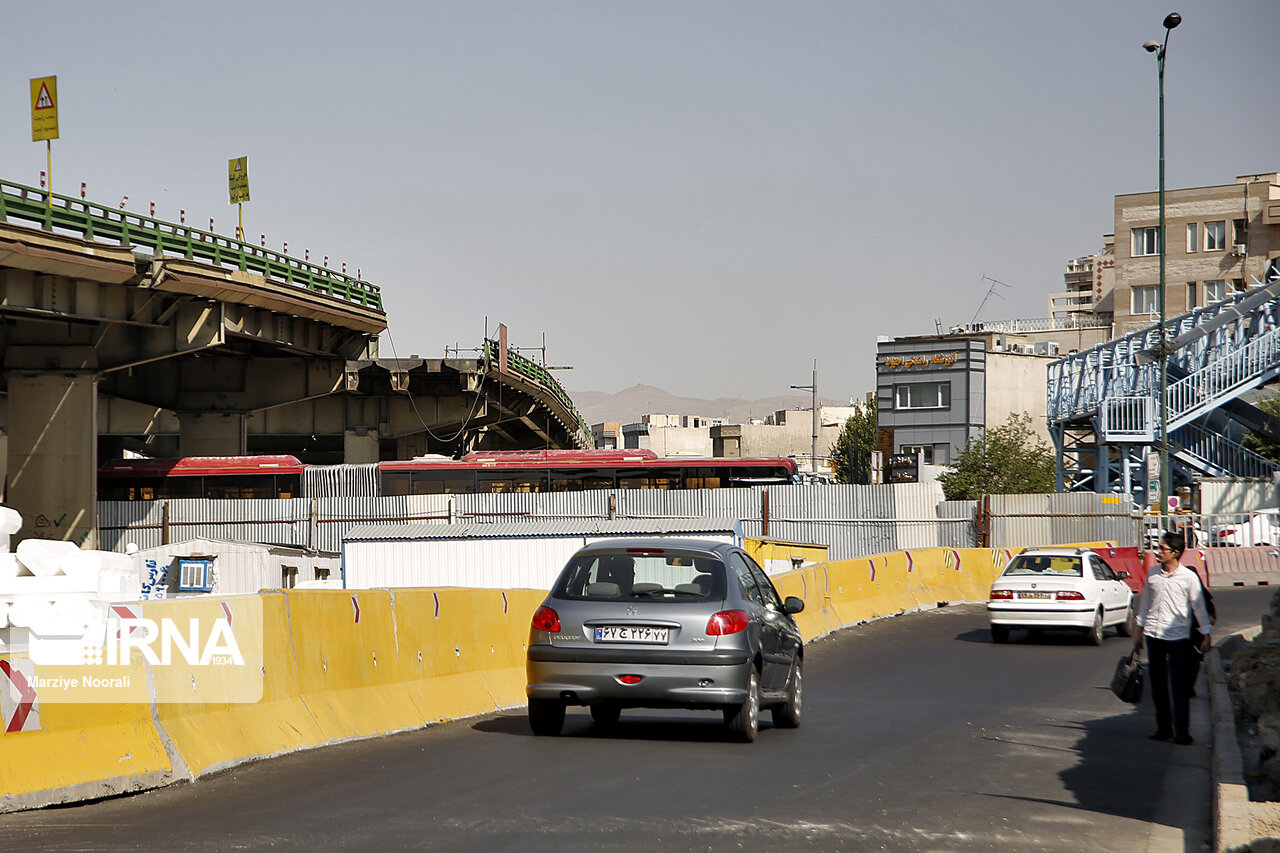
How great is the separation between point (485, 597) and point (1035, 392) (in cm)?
7965

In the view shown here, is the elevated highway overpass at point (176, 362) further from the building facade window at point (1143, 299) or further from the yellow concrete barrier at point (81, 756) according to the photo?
the building facade window at point (1143, 299)

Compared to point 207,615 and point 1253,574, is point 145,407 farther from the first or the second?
point 207,615

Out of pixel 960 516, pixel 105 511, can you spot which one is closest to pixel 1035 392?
pixel 960 516

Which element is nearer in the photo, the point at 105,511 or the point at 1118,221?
the point at 105,511

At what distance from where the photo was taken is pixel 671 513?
46.9m

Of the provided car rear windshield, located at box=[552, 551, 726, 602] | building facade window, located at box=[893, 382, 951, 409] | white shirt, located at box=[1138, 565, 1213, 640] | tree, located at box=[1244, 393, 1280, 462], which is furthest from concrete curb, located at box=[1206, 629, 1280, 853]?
building facade window, located at box=[893, 382, 951, 409]

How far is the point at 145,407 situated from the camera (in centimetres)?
5778

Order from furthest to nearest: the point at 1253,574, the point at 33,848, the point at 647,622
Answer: the point at 1253,574
the point at 647,622
the point at 33,848

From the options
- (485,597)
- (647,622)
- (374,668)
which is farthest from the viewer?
(485,597)

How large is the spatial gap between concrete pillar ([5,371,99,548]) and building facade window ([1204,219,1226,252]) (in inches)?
2660

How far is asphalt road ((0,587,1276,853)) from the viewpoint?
7.07 meters

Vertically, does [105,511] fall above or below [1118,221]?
below

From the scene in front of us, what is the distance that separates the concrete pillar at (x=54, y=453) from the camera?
3903 cm

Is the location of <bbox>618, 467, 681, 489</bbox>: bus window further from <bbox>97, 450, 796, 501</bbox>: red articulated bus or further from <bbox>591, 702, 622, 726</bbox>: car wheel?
<bbox>591, 702, 622, 726</bbox>: car wheel
